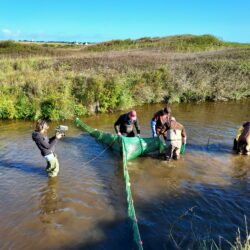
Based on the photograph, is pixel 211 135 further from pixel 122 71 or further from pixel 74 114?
pixel 122 71

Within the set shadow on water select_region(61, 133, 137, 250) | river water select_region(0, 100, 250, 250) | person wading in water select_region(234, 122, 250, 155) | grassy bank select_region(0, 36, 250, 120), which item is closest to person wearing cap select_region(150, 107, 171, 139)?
river water select_region(0, 100, 250, 250)

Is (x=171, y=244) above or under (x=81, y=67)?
under

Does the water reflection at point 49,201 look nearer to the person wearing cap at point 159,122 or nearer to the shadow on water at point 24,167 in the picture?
the shadow on water at point 24,167

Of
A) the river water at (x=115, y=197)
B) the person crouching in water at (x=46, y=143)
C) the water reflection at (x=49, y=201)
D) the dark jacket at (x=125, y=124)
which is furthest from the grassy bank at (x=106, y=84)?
the water reflection at (x=49, y=201)

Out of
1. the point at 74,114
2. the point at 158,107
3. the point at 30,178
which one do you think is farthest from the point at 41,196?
the point at 158,107

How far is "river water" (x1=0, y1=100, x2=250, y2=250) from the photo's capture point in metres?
7.03

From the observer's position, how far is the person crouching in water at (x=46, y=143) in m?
9.05

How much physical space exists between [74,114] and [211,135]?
22.2 ft

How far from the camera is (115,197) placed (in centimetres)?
884

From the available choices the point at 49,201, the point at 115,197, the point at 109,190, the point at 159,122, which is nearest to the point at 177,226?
the point at 115,197

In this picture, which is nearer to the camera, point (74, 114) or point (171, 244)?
point (171, 244)

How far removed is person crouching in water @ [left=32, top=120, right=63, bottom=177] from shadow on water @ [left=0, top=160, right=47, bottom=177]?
1.89 feet

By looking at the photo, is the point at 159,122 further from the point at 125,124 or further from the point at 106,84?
the point at 106,84

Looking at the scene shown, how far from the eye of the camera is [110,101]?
60.3 feet
